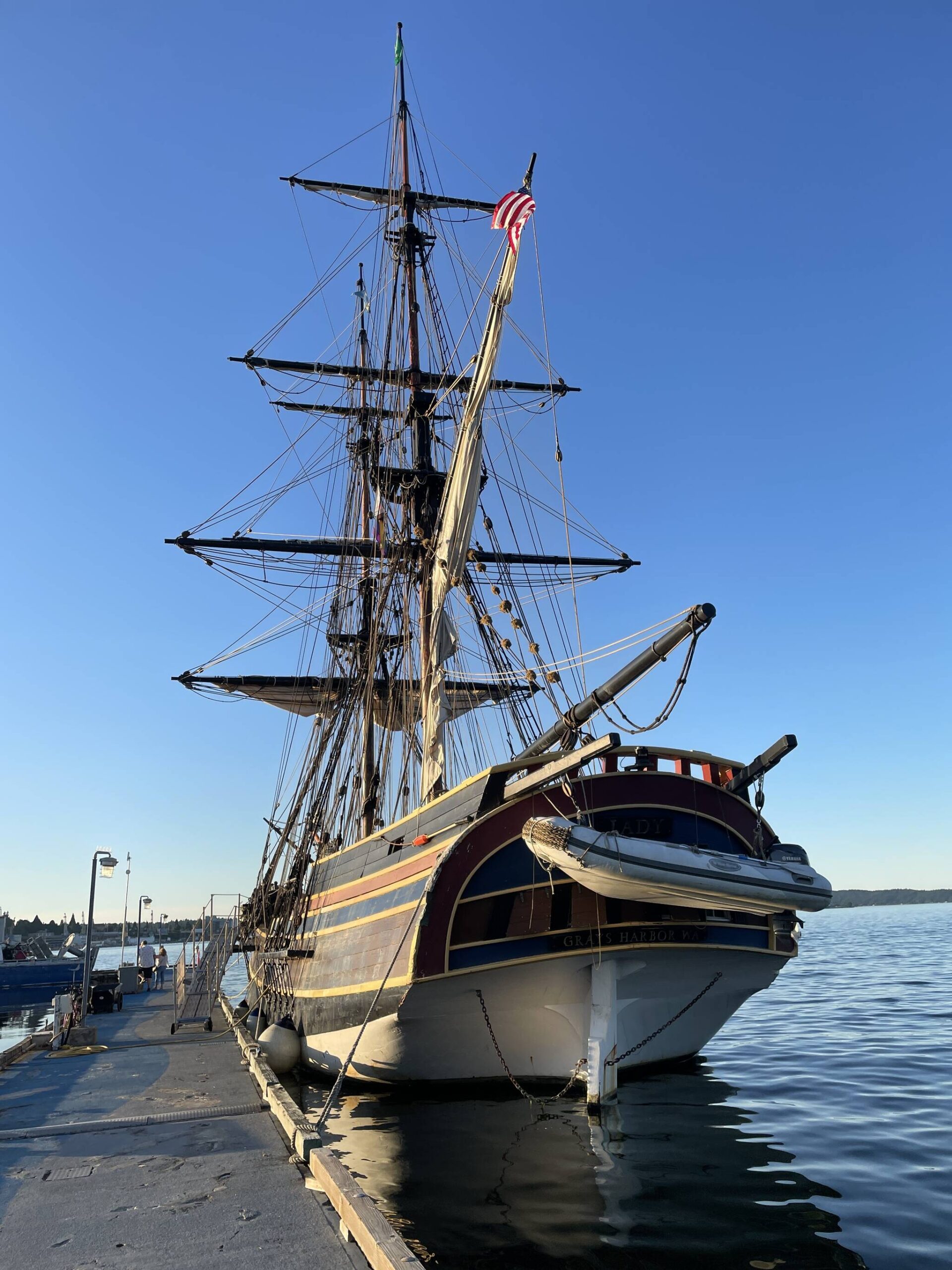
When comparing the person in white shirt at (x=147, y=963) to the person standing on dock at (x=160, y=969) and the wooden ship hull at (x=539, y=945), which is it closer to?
the person standing on dock at (x=160, y=969)

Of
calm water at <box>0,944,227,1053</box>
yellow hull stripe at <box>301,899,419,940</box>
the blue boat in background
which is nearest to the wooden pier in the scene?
yellow hull stripe at <box>301,899,419,940</box>

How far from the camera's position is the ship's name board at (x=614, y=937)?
11562 millimetres

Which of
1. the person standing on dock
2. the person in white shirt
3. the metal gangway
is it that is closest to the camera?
the metal gangway

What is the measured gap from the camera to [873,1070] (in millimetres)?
14109

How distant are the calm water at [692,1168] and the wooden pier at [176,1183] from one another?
3.62 ft

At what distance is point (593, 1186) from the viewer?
26.7 feet

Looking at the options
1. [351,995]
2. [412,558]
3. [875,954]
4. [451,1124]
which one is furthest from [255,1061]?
[875,954]

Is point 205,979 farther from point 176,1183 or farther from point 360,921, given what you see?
point 176,1183

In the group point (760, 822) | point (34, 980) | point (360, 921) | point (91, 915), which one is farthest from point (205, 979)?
point (34, 980)

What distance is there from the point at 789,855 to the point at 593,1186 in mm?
5204

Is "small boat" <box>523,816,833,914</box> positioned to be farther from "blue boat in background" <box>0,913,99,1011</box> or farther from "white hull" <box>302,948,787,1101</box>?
"blue boat in background" <box>0,913,99,1011</box>

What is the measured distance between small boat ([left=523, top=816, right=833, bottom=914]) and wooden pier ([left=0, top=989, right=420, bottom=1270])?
3.91 m

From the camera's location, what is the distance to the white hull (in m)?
11.8

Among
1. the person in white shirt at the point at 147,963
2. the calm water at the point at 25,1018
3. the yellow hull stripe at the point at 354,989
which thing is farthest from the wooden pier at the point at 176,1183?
the person in white shirt at the point at 147,963
